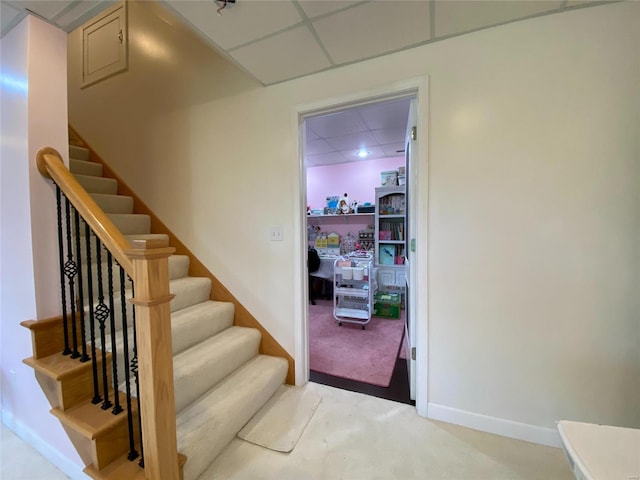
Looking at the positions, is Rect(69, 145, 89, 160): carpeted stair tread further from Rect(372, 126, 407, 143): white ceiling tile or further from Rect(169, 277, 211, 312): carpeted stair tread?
Rect(372, 126, 407, 143): white ceiling tile

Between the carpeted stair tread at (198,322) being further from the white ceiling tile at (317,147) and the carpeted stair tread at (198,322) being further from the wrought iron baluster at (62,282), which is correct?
the white ceiling tile at (317,147)

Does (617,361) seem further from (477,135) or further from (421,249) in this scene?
(477,135)

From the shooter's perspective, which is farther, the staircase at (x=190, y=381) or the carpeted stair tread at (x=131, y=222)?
the carpeted stair tread at (x=131, y=222)

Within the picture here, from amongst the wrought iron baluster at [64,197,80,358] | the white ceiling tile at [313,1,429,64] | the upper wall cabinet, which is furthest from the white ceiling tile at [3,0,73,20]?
the upper wall cabinet

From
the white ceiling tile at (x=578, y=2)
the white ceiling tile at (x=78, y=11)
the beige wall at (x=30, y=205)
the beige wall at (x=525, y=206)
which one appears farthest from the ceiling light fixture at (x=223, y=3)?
the white ceiling tile at (x=578, y=2)

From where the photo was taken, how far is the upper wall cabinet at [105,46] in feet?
9.16

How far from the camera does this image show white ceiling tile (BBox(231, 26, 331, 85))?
59.9 inches

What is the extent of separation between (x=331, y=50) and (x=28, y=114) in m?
1.70

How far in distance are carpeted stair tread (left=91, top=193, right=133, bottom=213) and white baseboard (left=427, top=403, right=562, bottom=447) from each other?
10.4ft

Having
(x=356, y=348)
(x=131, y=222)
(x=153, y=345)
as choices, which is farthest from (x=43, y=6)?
(x=356, y=348)

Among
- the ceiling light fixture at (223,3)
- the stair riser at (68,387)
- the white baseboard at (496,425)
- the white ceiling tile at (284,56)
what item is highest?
the white ceiling tile at (284,56)

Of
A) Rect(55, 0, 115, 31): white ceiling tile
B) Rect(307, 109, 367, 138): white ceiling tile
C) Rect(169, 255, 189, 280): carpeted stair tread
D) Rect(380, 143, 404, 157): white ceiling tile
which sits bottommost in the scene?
Rect(169, 255, 189, 280): carpeted stair tread

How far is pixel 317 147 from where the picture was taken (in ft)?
12.7

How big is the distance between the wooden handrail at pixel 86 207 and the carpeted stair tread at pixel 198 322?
80cm
